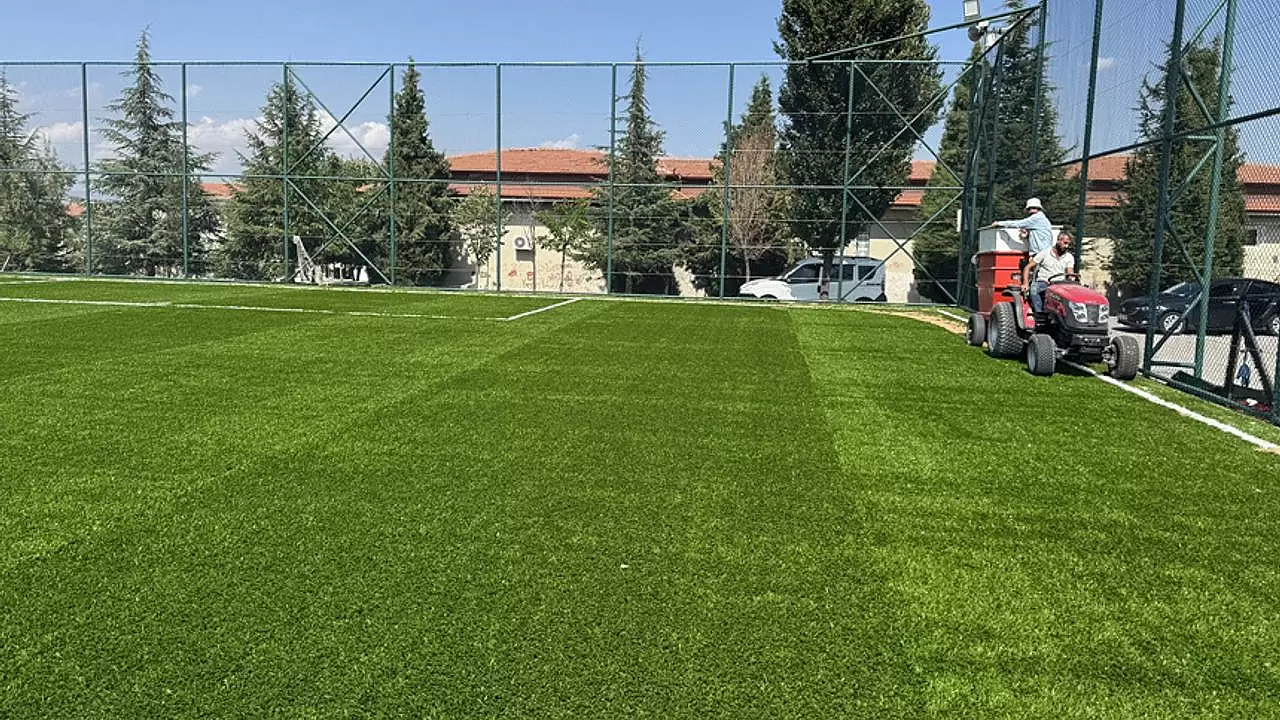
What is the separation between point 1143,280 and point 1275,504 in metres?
6.65

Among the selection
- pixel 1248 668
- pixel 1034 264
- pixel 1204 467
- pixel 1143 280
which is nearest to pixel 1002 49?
pixel 1143 280

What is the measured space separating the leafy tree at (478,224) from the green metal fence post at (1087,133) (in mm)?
14199

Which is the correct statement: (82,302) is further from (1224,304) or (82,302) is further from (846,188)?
(1224,304)

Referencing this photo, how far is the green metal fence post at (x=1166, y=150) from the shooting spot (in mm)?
9281

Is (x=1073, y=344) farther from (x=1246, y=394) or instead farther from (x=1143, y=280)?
Result: (x=1143, y=280)

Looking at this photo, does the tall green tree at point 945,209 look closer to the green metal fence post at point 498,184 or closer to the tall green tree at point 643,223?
the tall green tree at point 643,223

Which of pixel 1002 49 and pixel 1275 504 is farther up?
pixel 1002 49

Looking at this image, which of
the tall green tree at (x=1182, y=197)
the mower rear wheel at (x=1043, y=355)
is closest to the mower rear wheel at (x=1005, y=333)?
the mower rear wheel at (x=1043, y=355)

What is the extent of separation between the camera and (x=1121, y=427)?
→ 6.84 metres

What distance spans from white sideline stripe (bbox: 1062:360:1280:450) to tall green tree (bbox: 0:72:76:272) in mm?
25120

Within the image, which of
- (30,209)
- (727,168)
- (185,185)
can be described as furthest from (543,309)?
(30,209)

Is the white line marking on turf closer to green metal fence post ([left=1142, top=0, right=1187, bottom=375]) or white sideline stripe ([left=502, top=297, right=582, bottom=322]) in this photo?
white sideline stripe ([left=502, top=297, right=582, bottom=322])

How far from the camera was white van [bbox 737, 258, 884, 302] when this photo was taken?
21.3 m

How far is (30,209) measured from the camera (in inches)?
983
